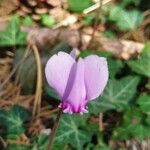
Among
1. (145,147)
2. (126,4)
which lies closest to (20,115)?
(145,147)

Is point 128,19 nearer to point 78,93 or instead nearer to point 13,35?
point 13,35

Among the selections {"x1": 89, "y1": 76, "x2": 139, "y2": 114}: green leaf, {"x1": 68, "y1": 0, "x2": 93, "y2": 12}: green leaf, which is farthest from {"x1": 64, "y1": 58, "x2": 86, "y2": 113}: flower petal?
{"x1": 68, "y1": 0, "x2": 93, "y2": 12}: green leaf

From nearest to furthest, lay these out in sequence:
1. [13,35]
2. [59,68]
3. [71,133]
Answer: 1. [59,68]
2. [71,133]
3. [13,35]

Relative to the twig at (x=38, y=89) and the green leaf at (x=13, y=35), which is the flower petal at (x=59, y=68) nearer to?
the twig at (x=38, y=89)

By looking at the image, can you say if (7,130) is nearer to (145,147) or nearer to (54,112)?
(54,112)

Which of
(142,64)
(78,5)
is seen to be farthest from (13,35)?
(142,64)

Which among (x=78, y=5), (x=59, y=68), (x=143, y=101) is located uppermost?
(x=78, y=5)

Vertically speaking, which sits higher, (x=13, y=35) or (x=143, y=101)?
(x=13, y=35)
